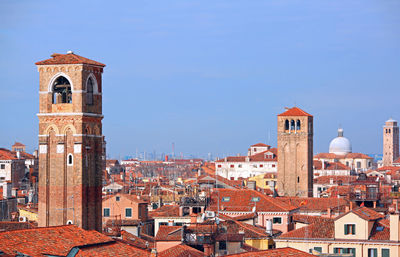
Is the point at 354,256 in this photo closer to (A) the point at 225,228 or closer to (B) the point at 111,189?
(A) the point at 225,228

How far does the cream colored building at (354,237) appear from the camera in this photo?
31406 mm

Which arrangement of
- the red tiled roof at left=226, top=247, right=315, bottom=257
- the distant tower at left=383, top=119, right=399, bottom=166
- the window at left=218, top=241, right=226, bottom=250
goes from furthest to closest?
the distant tower at left=383, top=119, right=399, bottom=166 < the window at left=218, top=241, right=226, bottom=250 < the red tiled roof at left=226, top=247, right=315, bottom=257

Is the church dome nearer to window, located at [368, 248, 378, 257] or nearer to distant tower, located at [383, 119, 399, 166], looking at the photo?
distant tower, located at [383, 119, 399, 166]

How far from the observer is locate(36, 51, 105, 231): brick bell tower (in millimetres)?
34156

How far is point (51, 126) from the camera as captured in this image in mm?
34562

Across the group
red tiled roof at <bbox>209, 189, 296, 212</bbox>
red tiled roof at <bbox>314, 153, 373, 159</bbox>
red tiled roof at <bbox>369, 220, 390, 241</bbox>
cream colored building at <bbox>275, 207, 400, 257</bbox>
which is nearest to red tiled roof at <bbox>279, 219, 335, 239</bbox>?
cream colored building at <bbox>275, 207, 400, 257</bbox>

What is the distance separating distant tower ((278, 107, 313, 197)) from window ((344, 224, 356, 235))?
199ft

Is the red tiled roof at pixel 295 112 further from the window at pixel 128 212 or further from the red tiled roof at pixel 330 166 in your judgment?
the window at pixel 128 212

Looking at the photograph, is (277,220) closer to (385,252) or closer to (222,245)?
(222,245)

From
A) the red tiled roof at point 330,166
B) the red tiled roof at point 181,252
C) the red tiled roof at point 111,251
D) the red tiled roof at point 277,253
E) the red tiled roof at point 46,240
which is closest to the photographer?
the red tiled roof at point 46,240

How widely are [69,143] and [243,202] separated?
17.2 meters

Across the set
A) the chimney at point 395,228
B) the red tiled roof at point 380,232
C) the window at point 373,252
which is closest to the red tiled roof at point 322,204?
the red tiled roof at point 380,232

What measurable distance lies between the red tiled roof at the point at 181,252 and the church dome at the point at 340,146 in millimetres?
148311

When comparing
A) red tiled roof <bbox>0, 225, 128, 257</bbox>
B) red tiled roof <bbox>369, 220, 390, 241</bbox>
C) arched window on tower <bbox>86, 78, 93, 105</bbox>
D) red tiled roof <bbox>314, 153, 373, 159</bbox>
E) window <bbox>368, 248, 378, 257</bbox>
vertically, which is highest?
arched window on tower <bbox>86, 78, 93, 105</bbox>
